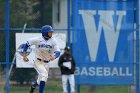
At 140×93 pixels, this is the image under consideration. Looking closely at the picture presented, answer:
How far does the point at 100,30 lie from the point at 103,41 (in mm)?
391

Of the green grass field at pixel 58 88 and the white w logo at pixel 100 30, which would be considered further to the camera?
the white w logo at pixel 100 30

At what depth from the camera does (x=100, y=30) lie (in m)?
21.0

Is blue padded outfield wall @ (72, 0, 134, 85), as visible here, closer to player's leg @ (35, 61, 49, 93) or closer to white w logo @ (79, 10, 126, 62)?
white w logo @ (79, 10, 126, 62)

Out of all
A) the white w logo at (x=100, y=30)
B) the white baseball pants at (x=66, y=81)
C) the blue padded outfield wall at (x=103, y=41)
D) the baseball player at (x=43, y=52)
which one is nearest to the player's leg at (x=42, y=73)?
the baseball player at (x=43, y=52)

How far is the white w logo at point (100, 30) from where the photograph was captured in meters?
21.0

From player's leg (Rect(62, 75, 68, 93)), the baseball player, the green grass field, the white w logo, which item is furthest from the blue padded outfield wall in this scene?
the baseball player

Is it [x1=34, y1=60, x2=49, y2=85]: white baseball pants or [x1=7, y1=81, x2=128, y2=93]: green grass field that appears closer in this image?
[x1=34, y1=60, x2=49, y2=85]: white baseball pants

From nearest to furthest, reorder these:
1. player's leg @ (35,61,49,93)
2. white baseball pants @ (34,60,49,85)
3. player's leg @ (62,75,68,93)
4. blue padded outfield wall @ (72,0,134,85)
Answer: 1. player's leg @ (35,61,49,93)
2. white baseball pants @ (34,60,49,85)
3. player's leg @ (62,75,68,93)
4. blue padded outfield wall @ (72,0,134,85)

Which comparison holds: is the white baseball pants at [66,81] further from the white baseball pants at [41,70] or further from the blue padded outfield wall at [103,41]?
the white baseball pants at [41,70]

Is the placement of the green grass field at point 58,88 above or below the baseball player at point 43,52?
below

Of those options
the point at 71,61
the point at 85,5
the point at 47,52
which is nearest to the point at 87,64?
the point at 71,61

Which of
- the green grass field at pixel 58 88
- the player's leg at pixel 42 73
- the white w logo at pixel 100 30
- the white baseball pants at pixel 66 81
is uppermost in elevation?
the white w logo at pixel 100 30

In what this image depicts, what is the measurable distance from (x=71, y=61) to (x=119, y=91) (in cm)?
212

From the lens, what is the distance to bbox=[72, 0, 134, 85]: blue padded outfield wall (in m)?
20.9
